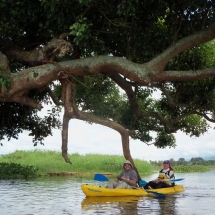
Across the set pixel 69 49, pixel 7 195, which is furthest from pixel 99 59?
pixel 7 195

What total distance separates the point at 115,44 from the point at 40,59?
3533mm

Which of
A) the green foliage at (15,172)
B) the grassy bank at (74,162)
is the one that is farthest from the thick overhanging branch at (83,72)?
the grassy bank at (74,162)

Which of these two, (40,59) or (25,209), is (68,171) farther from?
(25,209)

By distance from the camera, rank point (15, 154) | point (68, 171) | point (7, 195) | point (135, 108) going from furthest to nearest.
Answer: point (15, 154), point (68, 171), point (135, 108), point (7, 195)

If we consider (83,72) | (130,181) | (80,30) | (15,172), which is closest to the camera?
(80,30)

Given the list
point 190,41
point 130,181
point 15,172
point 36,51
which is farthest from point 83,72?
point 15,172

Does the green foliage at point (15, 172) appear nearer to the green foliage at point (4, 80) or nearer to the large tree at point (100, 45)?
the large tree at point (100, 45)

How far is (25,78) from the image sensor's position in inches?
584

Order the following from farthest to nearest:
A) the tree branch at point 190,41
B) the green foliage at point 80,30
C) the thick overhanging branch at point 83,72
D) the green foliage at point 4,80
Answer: the tree branch at point 190,41 → the thick overhanging branch at point 83,72 → the green foliage at point 4,80 → the green foliage at point 80,30

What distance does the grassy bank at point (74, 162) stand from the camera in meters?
36.8

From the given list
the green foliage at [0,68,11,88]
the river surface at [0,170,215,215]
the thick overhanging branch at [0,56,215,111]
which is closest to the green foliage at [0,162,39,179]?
the river surface at [0,170,215,215]

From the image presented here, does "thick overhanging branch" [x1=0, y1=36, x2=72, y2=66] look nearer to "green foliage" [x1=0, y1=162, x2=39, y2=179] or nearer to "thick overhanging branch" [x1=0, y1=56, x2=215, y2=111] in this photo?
"thick overhanging branch" [x1=0, y1=56, x2=215, y2=111]

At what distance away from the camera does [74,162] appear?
38594 millimetres

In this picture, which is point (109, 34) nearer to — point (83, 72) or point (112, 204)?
point (83, 72)
